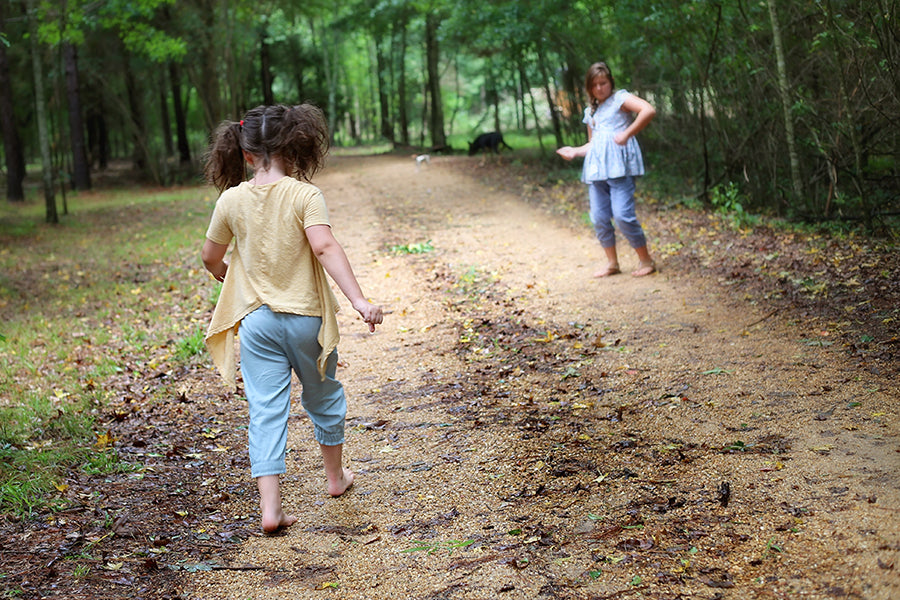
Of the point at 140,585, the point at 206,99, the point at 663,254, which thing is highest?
the point at 206,99

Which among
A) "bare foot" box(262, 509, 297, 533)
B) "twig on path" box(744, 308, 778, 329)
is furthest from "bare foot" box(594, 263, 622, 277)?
"bare foot" box(262, 509, 297, 533)

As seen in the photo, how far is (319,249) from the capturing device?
3494 mm

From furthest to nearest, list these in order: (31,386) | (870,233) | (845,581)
A: 1. (870,233)
2. (31,386)
3. (845,581)

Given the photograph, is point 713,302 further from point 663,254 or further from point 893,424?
point 893,424

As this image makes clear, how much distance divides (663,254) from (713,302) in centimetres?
241

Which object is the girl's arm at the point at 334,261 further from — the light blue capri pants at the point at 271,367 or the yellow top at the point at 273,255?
the light blue capri pants at the point at 271,367

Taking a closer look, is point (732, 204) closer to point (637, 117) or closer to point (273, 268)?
point (637, 117)

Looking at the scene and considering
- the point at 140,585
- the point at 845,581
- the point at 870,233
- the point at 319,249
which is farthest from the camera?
the point at 870,233

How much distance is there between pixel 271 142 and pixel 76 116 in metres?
24.9

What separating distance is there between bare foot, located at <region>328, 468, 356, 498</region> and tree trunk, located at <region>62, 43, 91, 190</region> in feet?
78.6

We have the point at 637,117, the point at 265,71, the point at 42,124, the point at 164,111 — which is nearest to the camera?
the point at 637,117

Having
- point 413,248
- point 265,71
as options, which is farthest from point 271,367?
point 265,71

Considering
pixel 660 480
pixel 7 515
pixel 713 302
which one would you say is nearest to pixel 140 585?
pixel 7 515

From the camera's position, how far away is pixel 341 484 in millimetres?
4031
